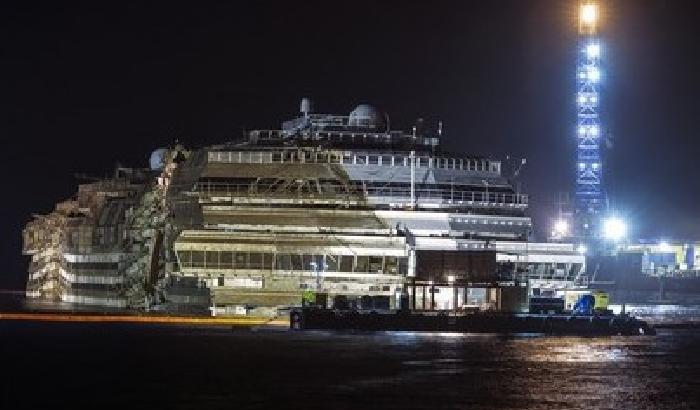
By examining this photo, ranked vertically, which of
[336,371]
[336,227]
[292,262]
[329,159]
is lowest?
[336,371]

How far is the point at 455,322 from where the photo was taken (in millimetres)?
126500

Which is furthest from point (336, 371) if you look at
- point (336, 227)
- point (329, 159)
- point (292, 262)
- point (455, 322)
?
point (329, 159)

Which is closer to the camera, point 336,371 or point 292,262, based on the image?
point 336,371

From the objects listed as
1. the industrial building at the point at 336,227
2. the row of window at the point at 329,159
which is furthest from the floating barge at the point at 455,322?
the row of window at the point at 329,159

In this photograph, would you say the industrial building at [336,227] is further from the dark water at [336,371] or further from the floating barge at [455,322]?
the dark water at [336,371]

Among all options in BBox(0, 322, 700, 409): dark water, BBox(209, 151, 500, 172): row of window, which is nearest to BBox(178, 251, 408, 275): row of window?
BBox(209, 151, 500, 172): row of window

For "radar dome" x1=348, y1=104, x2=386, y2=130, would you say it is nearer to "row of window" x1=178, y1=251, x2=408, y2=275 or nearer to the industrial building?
the industrial building

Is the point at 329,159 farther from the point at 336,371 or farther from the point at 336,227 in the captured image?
the point at 336,371

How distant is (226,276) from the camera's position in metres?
141

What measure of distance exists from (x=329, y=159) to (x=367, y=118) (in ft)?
44.8

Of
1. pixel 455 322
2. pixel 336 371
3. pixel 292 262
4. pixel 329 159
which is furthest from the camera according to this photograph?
pixel 329 159

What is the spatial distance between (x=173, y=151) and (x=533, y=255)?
45076 mm

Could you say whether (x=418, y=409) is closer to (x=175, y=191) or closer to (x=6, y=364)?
(x=6, y=364)

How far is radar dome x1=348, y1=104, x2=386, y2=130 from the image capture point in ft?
546
